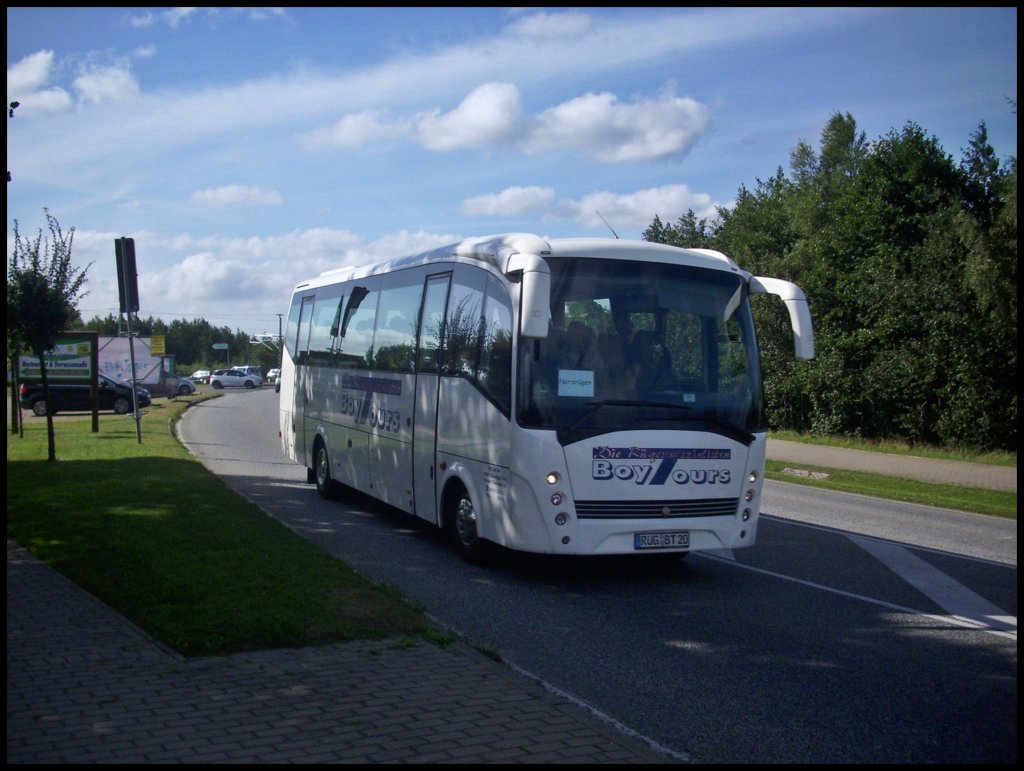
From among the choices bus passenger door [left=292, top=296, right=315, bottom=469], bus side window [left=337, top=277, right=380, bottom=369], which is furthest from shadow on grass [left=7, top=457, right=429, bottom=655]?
bus side window [left=337, top=277, right=380, bottom=369]

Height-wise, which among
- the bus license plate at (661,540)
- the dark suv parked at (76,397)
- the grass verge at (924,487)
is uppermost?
the dark suv parked at (76,397)

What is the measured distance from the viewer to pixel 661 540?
9070mm

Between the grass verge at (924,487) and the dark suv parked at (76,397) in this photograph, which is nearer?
the grass verge at (924,487)

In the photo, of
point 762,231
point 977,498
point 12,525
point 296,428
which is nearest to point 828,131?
point 762,231

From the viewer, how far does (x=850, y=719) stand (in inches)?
223

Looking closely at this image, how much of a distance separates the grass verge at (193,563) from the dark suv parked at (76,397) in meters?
21.0

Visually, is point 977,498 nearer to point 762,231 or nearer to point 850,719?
point 850,719

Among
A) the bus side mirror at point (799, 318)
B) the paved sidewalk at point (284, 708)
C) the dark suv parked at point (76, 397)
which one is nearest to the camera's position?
the paved sidewalk at point (284, 708)

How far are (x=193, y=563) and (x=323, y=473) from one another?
625cm

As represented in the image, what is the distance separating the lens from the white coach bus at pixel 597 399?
29.2 feet

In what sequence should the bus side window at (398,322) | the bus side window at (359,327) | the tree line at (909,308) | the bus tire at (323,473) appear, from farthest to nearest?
the tree line at (909,308) → the bus tire at (323,473) → the bus side window at (359,327) → the bus side window at (398,322)

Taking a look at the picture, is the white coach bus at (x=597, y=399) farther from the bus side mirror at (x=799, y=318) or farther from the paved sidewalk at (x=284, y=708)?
the paved sidewalk at (x=284, y=708)

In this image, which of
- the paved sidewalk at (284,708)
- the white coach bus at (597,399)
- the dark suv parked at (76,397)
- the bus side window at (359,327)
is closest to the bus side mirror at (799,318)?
the white coach bus at (597,399)

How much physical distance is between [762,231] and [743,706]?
39.2 meters
